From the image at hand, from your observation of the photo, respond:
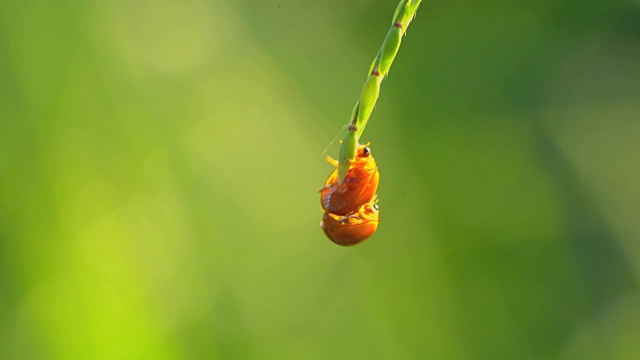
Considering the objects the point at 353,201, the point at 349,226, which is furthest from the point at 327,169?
the point at 353,201

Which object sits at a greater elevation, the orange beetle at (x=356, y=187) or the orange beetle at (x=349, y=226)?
the orange beetle at (x=356, y=187)

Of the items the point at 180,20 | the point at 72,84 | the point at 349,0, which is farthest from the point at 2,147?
the point at 349,0

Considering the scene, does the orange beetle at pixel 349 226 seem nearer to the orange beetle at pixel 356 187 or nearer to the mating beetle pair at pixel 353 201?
the mating beetle pair at pixel 353 201

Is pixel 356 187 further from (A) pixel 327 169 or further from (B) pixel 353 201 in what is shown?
(A) pixel 327 169

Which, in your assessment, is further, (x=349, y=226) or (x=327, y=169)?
(x=327, y=169)

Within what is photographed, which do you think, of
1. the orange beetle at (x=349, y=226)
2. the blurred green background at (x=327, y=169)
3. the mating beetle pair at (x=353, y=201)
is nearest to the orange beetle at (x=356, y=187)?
the mating beetle pair at (x=353, y=201)

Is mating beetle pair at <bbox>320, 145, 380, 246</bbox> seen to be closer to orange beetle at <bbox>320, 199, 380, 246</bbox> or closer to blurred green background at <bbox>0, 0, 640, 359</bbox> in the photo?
orange beetle at <bbox>320, 199, 380, 246</bbox>

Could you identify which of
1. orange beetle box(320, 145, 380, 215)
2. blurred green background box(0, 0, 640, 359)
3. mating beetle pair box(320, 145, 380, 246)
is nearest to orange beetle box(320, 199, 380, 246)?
mating beetle pair box(320, 145, 380, 246)

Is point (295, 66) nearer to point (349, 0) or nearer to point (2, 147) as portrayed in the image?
point (349, 0)
